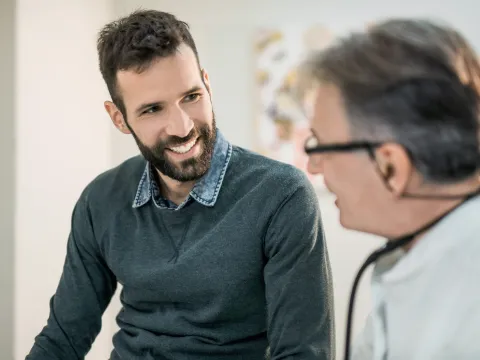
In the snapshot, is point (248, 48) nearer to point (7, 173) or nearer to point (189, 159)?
point (7, 173)

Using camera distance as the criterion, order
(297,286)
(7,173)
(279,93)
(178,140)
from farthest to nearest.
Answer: (279,93)
(7,173)
(178,140)
(297,286)

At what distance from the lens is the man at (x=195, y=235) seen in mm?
1190

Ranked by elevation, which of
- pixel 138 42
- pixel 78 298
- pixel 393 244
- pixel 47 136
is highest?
pixel 138 42

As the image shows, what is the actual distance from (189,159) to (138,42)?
0.94 ft

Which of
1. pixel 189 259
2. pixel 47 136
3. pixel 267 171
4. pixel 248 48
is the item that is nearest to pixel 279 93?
pixel 248 48

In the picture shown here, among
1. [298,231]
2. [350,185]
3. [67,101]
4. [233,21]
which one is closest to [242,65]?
[233,21]

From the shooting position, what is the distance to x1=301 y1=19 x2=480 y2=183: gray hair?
694 millimetres

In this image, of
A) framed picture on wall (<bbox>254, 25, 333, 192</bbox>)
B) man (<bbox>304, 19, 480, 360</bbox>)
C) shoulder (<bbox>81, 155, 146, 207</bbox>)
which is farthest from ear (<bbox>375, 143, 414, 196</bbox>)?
framed picture on wall (<bbox>254, 25, 333, 192</bbox>)

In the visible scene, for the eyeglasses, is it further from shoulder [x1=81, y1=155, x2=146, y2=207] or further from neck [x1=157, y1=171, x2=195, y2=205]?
shoulder [x1=81, y1=155, x2=146, y2=207]

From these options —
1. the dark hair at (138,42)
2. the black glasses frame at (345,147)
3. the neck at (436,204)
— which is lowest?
the neck at (436,204)

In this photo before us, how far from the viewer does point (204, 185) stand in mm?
1292

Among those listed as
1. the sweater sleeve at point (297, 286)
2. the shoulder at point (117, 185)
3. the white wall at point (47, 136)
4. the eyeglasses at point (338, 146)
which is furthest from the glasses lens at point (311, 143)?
the white wall at point (47, 136)

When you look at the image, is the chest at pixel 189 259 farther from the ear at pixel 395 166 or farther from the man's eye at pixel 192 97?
the ear at pixel 395 166

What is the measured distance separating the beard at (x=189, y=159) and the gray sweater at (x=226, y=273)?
62 mm
